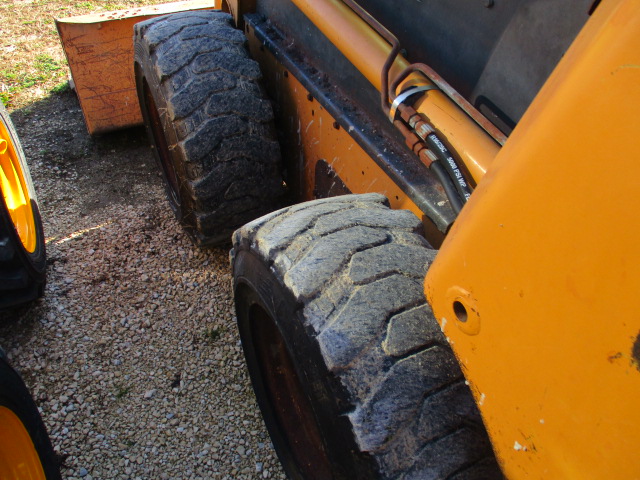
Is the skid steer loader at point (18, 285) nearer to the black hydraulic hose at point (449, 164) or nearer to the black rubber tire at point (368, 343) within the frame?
the black rubber tire at point (368, 343)

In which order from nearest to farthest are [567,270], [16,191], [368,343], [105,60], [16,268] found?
[567,270]
[368,343]
[16,268]
[16,191]
[105,60]

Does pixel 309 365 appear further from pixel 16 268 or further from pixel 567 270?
pixel 16 268

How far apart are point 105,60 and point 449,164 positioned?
2.63m

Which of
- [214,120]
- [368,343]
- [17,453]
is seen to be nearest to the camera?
[368,343]

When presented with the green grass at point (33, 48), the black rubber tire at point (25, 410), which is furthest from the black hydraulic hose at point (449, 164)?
the green grass at point (33, 48)

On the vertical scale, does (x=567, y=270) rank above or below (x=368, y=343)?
above

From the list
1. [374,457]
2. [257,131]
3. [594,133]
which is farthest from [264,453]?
[594,133]

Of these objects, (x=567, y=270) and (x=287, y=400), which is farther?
(x=287, y=400)

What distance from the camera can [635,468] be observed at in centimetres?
73

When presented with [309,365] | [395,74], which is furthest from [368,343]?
[395,74]

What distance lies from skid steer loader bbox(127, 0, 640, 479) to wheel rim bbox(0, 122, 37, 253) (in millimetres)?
753

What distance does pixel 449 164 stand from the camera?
1430 mm

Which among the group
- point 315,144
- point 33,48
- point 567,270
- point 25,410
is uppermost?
point 567,270

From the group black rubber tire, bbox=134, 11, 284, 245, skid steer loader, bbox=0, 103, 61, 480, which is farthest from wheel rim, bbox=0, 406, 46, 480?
black rubber tire, bbox=134, 11, 284, 245
